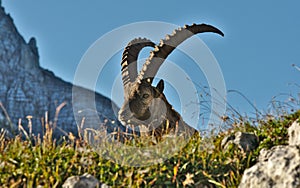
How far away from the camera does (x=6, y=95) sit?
15512cm

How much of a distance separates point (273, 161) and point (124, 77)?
17.3ft

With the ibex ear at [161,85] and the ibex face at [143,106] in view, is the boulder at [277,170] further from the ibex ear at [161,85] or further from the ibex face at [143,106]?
the ibex ear at [161,85]

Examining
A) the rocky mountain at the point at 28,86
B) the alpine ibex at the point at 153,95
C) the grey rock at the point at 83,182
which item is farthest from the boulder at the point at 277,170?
the rocky mountain at the point at 28,86

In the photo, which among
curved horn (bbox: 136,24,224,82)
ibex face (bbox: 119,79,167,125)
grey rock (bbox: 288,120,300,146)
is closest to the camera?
grey rock (bbox: 288,120,300,146)

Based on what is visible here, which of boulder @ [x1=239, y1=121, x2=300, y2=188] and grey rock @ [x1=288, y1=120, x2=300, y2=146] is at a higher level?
grey rock @ [x1=288, y1=120, x2=300, y2=146]

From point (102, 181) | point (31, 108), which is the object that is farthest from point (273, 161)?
point (31, 108)

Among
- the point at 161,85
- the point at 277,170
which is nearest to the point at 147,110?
the point at 161,85

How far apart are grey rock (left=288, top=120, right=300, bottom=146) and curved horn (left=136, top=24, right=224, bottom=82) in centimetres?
397

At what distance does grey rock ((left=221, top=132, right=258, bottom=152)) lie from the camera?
938cm

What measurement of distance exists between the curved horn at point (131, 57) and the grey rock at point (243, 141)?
379 cm

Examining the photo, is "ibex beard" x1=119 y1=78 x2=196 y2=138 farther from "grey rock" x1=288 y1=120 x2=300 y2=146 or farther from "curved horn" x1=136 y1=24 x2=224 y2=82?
"grey rock" x1=288 y1=120 x2=300 y2=146

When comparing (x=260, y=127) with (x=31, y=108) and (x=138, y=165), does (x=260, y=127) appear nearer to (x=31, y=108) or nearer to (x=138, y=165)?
(x=138, y=165)

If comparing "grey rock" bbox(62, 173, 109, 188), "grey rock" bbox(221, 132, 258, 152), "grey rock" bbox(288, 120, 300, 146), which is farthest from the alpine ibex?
"grey rock" bbox(62, 173, 109, 188)

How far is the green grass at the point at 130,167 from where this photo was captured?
871 cm
